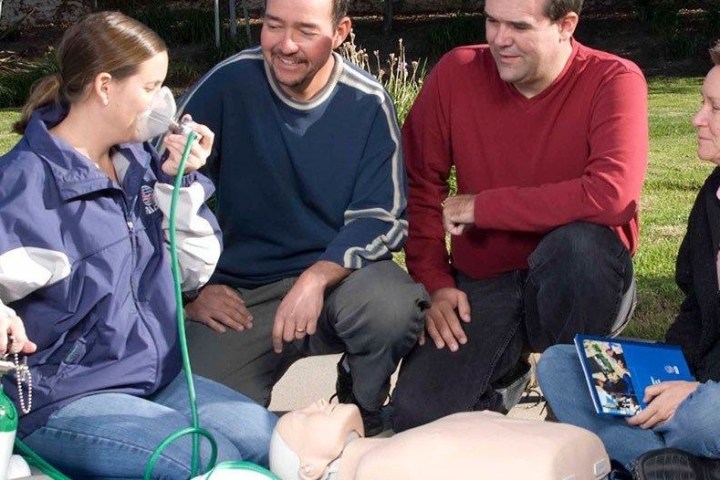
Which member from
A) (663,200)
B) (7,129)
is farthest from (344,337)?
(7,129)

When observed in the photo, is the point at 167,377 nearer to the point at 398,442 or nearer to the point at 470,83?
the point at 398,442

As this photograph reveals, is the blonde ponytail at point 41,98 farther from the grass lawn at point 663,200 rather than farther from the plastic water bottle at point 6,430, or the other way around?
the grass lawn at point 663,200

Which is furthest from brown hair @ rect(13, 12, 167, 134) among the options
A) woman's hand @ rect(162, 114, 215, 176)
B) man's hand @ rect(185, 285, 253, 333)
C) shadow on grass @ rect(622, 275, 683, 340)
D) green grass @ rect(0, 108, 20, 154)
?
green grass @ rect(0, 108, 20, 154)

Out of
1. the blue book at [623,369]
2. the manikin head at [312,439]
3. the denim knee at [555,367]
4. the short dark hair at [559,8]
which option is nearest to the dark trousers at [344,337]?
the denim knee at [555,367]

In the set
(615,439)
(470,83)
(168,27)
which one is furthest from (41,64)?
(615,439)

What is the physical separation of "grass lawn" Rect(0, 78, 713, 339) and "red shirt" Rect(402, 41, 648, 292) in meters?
1.47

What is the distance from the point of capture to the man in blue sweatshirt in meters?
3.80

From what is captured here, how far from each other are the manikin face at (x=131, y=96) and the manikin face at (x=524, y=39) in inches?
46.4

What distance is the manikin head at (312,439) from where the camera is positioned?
2867 millimetres

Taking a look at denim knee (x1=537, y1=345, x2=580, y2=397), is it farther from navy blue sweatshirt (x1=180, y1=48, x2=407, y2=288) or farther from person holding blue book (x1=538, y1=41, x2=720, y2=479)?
navy blue sweatshirt (x1=180, y1=48, x2=407, y2=288)

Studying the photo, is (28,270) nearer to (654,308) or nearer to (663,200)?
(654,308)

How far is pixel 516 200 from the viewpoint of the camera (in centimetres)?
378

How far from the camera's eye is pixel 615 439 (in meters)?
3.36

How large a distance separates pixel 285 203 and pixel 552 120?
91 cm
